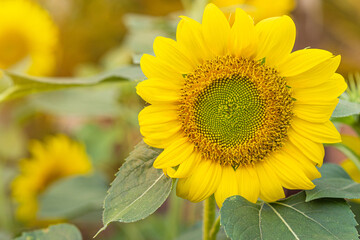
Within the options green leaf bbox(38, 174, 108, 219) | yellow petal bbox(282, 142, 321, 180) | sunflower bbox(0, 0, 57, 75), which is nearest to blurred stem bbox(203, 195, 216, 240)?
yellow petal bbox(282, 142, 321, 180)

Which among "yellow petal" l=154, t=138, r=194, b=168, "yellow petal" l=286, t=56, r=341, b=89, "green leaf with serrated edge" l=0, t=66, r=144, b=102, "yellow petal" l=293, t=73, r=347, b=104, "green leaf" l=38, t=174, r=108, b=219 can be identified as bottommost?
"green leaf" l=38, t=174, r=108, b=219

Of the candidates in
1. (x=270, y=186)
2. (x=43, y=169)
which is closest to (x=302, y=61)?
(x=270, y=186)

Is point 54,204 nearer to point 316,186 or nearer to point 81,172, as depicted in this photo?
point 81,172

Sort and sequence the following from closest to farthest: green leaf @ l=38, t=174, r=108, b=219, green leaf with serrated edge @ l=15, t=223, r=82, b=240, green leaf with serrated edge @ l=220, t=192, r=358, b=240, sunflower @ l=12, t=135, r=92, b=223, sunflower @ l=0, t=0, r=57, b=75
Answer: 1. green leaf with serrated edge @ l=220, t=192, r=358, b=240
2. green leaf with serrated edge @ l=15, t=223, r=82, b=240
3. green leaf @ l=38, t=174, r=108, b=219
4. sunflower @ l=12, t=135, r=92, b=223
5. sunflower @ l=0, t=0, r=57, b=75

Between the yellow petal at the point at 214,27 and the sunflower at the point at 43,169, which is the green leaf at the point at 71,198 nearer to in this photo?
the sunflower at the point at 43,169

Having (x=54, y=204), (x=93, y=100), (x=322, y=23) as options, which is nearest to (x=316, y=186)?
(x=54, y=204)

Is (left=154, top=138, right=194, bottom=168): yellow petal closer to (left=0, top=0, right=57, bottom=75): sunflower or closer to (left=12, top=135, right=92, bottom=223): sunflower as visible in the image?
(left=12, top=135, right=92, bottom=223): sunflower

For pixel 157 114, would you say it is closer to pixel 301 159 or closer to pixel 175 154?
pixel 175 154
